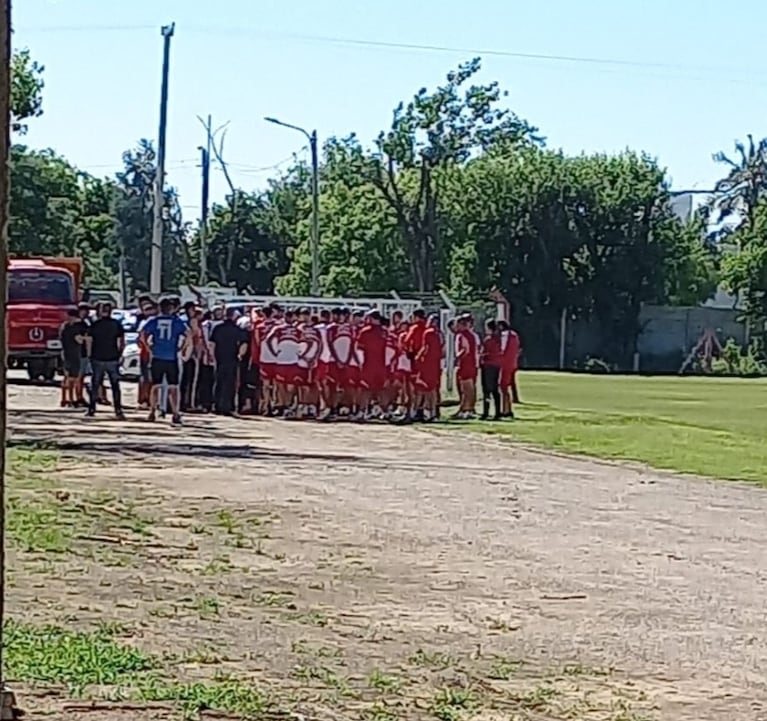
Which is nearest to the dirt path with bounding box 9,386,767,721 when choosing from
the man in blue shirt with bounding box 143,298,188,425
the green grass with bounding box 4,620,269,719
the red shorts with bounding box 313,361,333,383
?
the green grass with bounding box 4,620,269,719

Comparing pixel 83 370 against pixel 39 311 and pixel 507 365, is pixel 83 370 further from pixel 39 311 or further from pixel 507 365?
pixel 39 311

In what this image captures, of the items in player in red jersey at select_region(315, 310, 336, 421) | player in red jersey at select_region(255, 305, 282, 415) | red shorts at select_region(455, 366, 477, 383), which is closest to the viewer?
player in red jersey at select_region(315, 310, 336, 421)

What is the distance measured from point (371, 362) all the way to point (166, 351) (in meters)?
3.50

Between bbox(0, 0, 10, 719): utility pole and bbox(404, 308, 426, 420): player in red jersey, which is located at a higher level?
bbox(0, 0, 10, 719): utility pole

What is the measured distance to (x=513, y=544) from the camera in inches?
575

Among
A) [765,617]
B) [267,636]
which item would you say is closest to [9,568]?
[267,636]

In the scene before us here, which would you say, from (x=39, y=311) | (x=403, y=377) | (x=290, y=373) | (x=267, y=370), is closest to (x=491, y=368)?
(x=403, y=377)

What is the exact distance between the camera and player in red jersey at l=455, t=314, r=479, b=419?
31656 mm

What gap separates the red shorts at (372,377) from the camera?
30812mm

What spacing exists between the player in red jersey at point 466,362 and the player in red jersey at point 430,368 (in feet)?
1.40

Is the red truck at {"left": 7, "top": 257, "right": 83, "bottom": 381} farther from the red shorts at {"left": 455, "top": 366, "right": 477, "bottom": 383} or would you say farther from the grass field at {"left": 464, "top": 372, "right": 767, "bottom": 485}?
the red shorts at {"left": 455, "top": 366, "right": 477, "bottom": 383}

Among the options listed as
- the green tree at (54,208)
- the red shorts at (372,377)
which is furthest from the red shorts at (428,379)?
the green tree at (54,208)

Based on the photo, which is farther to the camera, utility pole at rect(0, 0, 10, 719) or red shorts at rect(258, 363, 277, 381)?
red shorts at rect(258, 363, 277, 381)

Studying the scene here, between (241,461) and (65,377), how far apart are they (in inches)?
448
